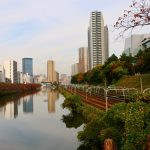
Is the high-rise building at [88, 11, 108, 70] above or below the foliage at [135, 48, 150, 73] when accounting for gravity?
above

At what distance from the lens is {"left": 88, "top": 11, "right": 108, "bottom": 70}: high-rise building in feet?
552

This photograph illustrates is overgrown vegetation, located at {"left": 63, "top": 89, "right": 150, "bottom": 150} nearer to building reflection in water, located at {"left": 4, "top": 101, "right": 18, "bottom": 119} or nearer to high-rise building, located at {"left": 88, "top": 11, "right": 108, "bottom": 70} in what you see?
building reflection in water, located at {"left": 4, "top": 101, "right": 18, "bottom": 119}

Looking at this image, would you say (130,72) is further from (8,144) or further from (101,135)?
(101,135)

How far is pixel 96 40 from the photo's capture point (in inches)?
7032

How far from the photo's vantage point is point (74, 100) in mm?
37531

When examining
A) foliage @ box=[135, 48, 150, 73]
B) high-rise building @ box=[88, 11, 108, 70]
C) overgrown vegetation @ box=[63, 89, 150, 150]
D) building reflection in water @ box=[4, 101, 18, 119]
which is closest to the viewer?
overgrown vegetation @ box=[63, 89, 150, 150]

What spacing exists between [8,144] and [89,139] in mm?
9022

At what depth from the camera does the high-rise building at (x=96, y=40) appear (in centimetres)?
16825

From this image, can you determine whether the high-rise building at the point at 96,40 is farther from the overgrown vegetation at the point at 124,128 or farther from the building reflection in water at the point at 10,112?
the overgrown vegetation at the point at 124,128

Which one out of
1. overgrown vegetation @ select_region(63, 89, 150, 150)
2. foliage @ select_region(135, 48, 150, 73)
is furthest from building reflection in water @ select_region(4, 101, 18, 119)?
overgrown vegetation @ select_region(63, 89, 150, 150)

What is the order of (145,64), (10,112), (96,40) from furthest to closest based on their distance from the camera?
(96,40) → (145,64) → (10,112)

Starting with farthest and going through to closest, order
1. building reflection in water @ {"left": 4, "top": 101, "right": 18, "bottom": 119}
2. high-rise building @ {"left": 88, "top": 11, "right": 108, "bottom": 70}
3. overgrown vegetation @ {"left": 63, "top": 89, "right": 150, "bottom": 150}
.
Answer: high-rise building @ {"left": 88, "top": 11, "right": 108, "bottom": 70} < building reflection in water @ {"left": 4, "top": 101, "right": 18, "bottom": 119} < overgrown vegetation @ {"left": 63, "top": 89, "right": 150, "bottom": 150}

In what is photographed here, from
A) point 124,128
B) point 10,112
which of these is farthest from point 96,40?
point 124,128

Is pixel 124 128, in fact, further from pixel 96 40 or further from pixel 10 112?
pixel 96 40
